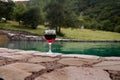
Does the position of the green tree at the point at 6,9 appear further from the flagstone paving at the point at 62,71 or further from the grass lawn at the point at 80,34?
the flagstone paving at the point at 62,71

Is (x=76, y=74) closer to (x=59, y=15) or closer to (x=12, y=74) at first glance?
(x=12, y=74)

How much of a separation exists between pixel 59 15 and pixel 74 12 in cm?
1067

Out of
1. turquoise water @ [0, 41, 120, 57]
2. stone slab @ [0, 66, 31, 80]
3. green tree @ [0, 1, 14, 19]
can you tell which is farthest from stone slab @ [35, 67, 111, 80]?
green tree @ [0, 1, 14, 19]

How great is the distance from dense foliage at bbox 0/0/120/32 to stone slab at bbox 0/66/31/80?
1315 inches

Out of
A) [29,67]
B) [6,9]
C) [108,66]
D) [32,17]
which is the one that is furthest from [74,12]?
[29,67]

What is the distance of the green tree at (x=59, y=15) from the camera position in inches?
1410

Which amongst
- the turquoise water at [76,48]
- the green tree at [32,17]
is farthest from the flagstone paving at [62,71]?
the green tree at [32,17]

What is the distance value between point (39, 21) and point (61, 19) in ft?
12.2

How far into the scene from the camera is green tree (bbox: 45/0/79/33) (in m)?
35.8

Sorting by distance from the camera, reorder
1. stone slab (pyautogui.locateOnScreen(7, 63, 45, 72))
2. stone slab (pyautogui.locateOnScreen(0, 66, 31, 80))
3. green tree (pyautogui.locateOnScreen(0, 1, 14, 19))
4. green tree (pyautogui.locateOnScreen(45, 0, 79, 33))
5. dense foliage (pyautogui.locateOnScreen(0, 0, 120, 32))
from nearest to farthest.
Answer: stone slab (pyautogui.locateOnScreen(0, 66, 31, 80))
stone slab (pyautogui.locateOnScreen(7, 63, 45, 72))
green tree (pyautogui.locateOnScreen(45, 0, 79, 33))
dense foliage (pyautogui.locateOnScreen(0, 0, 120, 32))
green tree (pyautogui.locateOnScreen(0, 1, 14, 19))

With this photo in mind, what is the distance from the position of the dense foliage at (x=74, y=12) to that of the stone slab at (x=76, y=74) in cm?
3339

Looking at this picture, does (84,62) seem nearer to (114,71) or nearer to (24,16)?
(114,71)

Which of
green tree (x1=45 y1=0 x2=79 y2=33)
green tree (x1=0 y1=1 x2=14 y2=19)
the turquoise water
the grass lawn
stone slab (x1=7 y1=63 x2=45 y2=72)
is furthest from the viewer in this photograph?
green tree (x1=0 y1=1 x2=14 y2=19)

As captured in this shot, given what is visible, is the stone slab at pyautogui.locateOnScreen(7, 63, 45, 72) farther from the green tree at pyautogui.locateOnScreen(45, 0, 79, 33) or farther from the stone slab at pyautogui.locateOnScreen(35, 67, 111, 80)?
the green tree at pyautogui.locateOnScreen(45, 0, 79, 33)
